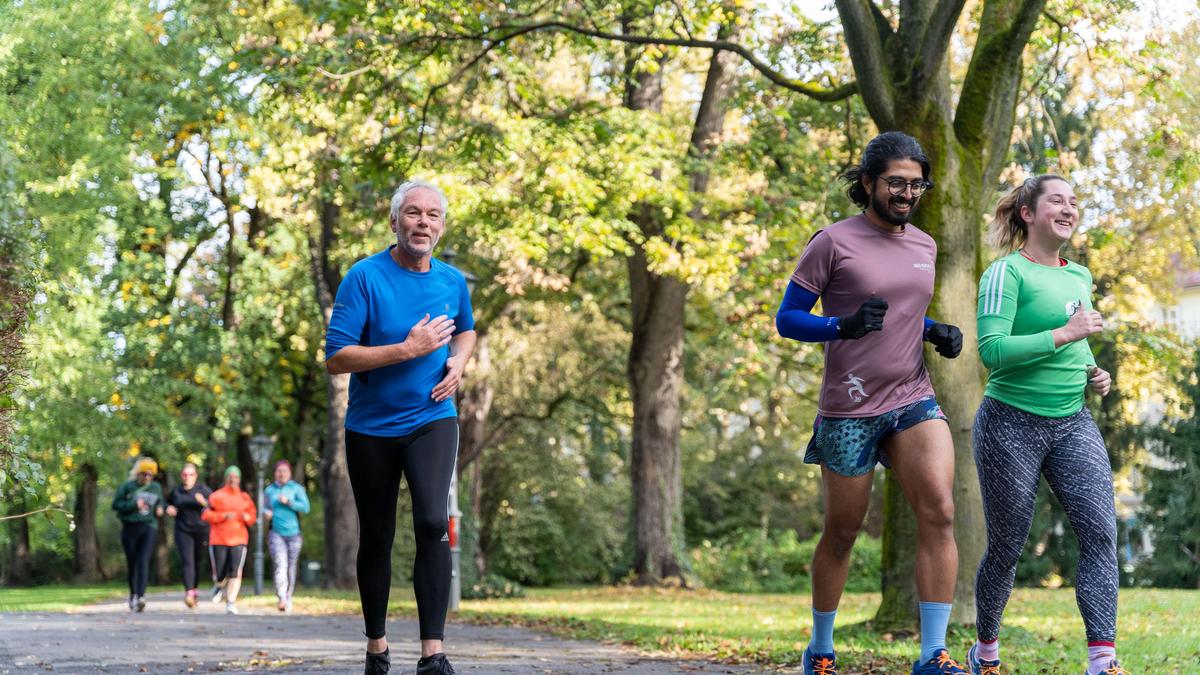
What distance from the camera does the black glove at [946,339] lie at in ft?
18.7

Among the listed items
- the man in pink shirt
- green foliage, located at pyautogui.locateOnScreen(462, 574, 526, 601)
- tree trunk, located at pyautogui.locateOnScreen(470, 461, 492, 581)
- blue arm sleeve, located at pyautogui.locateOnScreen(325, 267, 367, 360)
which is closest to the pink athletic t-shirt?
the man in pink shirt

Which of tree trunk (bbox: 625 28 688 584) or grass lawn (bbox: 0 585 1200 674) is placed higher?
tree trunk (bbox: 625 28 688 584)

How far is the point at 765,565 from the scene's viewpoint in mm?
33156

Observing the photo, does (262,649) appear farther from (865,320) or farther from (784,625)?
(865,320)

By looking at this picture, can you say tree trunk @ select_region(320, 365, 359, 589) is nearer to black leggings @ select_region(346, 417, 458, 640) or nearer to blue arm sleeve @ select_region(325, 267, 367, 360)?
black leggings @ select_region(346, 417, 458, 640)

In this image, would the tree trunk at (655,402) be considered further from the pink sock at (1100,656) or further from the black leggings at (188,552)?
the pink sock at (1100,656)

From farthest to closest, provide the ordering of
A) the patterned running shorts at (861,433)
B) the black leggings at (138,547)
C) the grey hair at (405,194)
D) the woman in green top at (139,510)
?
1. the black leggings at (138,547)
2. the woman in green top at (139,510)
3. the grey hair at (405,194)
4. the patterned running shorts at (861,433)

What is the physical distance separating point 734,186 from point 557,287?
3.82 m

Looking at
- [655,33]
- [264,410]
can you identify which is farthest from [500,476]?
[655,33]

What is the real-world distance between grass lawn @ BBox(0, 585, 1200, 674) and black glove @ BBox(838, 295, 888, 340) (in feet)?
10.1

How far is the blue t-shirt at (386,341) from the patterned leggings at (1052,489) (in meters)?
2.37

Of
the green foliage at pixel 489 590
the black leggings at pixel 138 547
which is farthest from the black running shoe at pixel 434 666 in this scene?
the green foliage at pixel 489 590

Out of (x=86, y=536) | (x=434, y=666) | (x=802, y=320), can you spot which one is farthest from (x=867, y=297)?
(x=86, y=536)

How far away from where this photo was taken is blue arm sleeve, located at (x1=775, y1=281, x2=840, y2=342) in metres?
5.68
